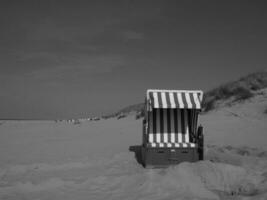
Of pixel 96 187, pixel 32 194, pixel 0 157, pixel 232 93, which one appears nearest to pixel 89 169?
pixel 96 187

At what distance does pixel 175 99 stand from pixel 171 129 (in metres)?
1.15

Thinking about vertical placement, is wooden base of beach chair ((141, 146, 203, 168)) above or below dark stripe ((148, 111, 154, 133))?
below

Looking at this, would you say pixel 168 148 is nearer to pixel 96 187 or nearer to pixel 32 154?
pixel 96 187

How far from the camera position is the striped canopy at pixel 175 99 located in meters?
7.80

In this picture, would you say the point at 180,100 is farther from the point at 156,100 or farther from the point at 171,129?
the point at 171,129

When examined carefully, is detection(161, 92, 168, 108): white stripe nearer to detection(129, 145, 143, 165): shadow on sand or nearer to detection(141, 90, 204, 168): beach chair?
detection(141, 90, 204, 168): beach chair

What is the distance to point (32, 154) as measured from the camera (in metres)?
10.4

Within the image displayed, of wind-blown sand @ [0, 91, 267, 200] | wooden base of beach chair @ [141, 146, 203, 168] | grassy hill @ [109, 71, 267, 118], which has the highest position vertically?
grassy hill @ [109, 71, 267, 118]

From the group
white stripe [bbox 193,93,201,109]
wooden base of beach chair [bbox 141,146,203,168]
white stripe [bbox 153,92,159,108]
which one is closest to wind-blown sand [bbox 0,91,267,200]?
wooden base of beach chair [bbox 141,146,203,168]

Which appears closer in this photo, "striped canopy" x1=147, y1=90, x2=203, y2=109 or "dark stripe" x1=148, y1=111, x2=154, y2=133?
"striped canopy" x1=147, y1=90, x2=203, y2=109

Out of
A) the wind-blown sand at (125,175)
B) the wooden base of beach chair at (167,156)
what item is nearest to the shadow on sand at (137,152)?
the wind-blown sand at (125,175)

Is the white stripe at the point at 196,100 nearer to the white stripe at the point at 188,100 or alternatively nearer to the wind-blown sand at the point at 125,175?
the white stripe at the point at 188,100

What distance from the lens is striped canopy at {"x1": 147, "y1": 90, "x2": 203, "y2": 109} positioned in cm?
780

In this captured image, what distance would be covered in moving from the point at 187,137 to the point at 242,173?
2.49 meters
